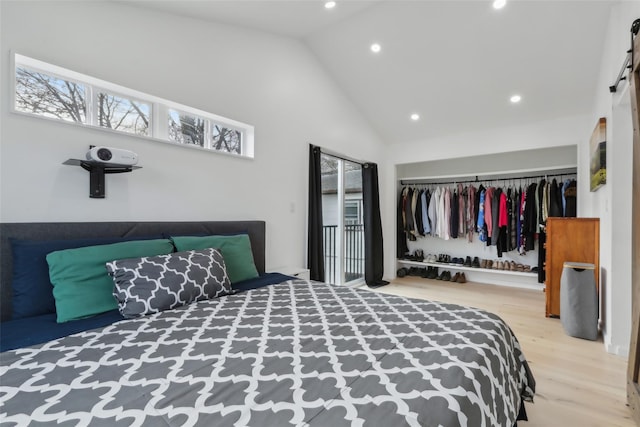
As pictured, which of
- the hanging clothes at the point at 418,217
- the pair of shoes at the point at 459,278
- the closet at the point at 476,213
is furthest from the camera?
the hanging clothes at the point at 418,217

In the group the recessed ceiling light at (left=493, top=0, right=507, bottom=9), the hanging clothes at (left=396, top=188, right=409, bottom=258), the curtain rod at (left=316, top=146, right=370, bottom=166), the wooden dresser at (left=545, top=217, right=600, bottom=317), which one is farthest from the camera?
the hanging clothes at (left=396, top=188, right=409, bottom=258)

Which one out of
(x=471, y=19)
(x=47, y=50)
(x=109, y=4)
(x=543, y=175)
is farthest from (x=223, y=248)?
(x=543, y=175)

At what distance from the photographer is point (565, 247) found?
10.0 feet

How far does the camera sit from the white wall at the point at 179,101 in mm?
1614

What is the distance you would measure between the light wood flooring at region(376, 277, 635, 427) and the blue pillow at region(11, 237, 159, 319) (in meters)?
2.60

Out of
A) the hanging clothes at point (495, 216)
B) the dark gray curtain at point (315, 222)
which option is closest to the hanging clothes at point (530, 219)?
the hanging clothes at point (495, 216)

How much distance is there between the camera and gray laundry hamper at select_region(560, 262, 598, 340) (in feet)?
8.52

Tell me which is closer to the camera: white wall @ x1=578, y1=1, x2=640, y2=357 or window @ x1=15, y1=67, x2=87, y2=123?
window @ x1=15, y1=67, x2=87, y2=123

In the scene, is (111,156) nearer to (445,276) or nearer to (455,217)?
(455,217)

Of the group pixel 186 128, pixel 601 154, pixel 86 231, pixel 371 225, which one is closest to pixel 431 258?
pixel 371 225

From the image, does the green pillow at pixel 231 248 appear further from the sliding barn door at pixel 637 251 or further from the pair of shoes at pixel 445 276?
the pair of shoes at pixel 445 276

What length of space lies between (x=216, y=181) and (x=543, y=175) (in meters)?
4.49

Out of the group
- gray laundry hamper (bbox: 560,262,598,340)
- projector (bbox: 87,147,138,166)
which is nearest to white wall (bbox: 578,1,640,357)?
gray laundry hamper (bbox: 560,262,598,340)

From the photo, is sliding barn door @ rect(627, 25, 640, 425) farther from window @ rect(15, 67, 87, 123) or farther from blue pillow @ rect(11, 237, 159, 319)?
window @ rect(15, 67, 87, 123)
